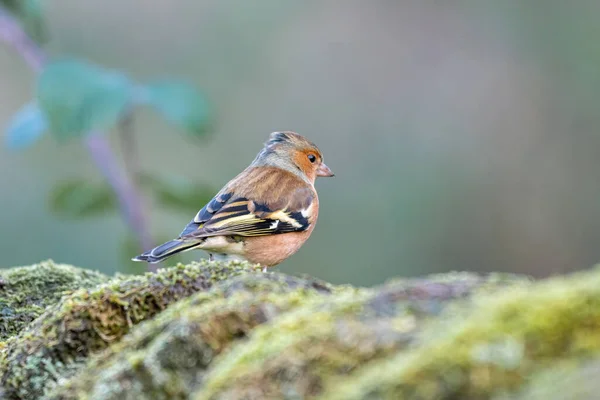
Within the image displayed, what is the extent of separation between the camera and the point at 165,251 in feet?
19.2

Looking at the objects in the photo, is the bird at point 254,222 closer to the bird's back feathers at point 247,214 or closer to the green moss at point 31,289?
the bird's back feathers at point 247,214

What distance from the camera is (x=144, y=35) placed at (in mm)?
14625

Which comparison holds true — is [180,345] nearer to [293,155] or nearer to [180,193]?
[180,193]

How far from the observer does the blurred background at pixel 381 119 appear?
527 inches

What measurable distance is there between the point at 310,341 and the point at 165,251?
3.90 meters

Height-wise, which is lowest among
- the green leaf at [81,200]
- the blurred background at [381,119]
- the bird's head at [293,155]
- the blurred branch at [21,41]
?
the green leaf at [81,200]

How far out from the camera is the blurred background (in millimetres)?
13398

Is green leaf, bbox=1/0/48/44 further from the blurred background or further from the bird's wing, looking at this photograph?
the blurred background

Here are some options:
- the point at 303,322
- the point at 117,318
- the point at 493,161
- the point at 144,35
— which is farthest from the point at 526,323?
the point at 144,35

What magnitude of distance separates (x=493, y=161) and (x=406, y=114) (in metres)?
1.56

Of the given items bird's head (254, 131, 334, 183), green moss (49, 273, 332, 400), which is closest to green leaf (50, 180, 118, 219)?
bird's head (254, 131, 334, 183)

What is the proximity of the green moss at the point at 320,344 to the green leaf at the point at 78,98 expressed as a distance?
13.7ft

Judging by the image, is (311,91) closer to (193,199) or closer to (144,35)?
(144,35)

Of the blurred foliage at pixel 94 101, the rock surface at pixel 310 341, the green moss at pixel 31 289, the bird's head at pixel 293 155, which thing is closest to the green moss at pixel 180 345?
the rock surface at pixel 310 341
